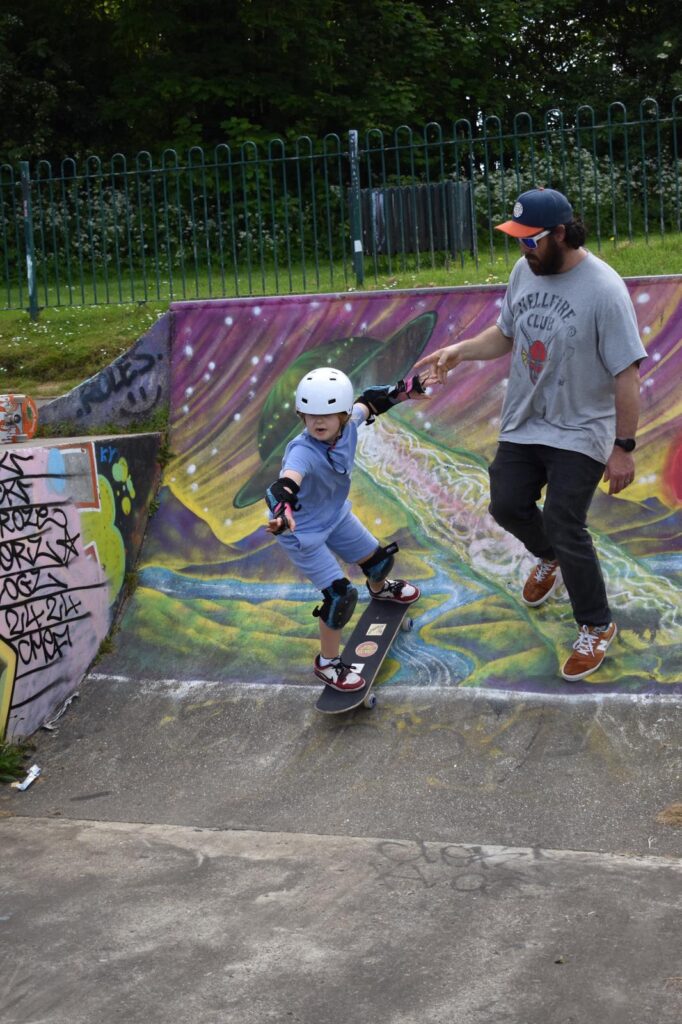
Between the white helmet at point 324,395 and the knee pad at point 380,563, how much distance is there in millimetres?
841

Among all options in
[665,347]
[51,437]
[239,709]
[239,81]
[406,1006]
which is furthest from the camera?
[239,81]

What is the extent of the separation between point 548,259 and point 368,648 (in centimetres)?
207

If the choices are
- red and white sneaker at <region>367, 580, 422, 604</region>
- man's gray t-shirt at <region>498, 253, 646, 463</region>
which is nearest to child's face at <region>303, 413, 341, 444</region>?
man's gray t-shirt at <region>498, 253, 646, 463</region>

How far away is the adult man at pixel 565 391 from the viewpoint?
478 cm

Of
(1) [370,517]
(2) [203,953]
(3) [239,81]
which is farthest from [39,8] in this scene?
(2) [203,953]

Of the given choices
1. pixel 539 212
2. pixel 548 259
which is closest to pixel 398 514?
pixel 548 259

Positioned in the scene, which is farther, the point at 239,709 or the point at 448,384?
the point at 448,384

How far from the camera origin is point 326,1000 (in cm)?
322

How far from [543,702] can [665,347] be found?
2.28 meters

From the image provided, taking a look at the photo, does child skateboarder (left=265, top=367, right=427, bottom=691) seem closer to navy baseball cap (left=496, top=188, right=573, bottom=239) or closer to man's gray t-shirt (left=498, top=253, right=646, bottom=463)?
man's gray t-shirt (left=498, top=253, right=646, bottom=463)

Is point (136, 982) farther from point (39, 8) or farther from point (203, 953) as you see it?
point (39, 8)

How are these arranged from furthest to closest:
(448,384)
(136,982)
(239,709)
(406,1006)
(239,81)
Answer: (239,81) → (448,384) → (239,709) → (136,982) → (406,1006)

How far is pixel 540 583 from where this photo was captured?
574cm

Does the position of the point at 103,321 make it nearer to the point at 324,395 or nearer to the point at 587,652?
the point at 324,395
